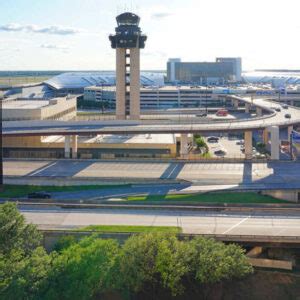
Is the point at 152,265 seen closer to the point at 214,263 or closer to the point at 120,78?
the point at 214,263

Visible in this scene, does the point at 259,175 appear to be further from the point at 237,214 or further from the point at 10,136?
the point at 10,136

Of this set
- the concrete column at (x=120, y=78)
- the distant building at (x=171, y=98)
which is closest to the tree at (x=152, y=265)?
the concrete column at (x=120, y=78)

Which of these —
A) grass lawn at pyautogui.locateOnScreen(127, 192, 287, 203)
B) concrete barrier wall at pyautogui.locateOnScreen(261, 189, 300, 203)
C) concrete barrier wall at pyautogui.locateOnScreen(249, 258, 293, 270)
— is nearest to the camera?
concrete barrier wall at pyautogui.locateOnScreen(249, 258, 293, 270)

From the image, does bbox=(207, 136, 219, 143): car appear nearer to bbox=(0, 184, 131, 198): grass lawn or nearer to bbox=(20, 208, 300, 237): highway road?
bbox=(0, 184, 131, 198): grass lawn

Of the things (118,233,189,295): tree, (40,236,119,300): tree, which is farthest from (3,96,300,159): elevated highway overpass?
(40,236,119,300): tree

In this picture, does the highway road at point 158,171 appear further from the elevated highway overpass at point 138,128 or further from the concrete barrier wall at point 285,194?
the elevated highway overpass at point 138,128
